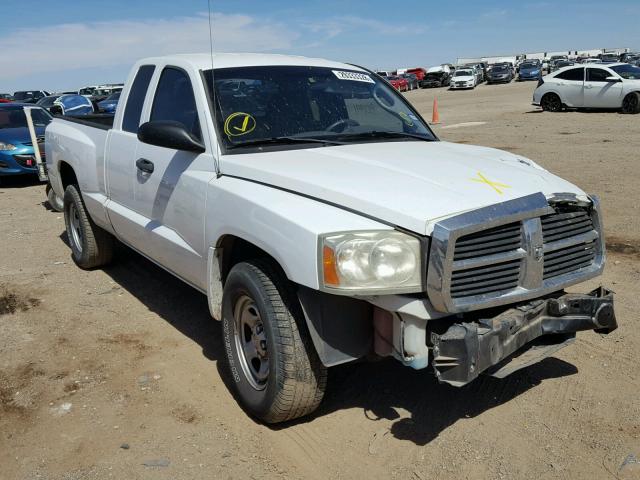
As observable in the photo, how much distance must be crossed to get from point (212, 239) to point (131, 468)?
128cm

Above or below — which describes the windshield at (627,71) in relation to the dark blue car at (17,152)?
above

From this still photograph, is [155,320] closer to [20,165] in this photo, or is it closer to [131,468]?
[131,468]

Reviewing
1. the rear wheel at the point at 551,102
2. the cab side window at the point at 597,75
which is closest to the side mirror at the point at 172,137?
the cab side window at the point at 597,75

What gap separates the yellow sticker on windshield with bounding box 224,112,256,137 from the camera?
3.91 m

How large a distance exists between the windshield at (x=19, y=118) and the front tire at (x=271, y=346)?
10.9 m

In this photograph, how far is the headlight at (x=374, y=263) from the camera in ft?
9.17

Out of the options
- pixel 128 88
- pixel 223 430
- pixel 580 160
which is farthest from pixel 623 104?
pixel 223 430

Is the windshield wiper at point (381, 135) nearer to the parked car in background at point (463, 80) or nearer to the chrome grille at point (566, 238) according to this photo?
the chrome grille at point (566, 238)

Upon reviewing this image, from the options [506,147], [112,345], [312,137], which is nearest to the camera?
[312,137]

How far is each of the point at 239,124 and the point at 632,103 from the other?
19.4 m

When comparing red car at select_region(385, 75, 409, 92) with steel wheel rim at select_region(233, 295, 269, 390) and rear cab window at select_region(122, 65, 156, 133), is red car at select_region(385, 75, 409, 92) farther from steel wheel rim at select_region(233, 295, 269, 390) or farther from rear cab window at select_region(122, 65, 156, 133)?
steel wheel rim at select_region(233, 295, 269, 390)

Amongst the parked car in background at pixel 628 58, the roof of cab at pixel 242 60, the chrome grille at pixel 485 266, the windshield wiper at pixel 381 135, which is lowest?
the chrome grille at pixel 485 266

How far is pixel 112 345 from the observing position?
15.2 feet

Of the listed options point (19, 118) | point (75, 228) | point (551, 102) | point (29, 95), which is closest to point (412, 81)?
point (29, 95)
